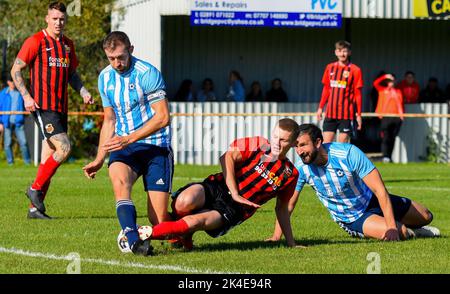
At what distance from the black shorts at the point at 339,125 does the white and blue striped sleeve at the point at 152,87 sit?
8.42 meters

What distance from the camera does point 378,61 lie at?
28.6m

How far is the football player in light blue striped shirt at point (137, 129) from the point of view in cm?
933

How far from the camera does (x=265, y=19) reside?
24.4 meters

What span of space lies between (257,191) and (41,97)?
3703 mm

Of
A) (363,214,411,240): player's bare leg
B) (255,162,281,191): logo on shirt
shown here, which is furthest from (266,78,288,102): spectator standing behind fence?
(255,162,281,191): logo on shirt

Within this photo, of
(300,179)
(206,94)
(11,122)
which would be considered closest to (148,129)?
(300,179)

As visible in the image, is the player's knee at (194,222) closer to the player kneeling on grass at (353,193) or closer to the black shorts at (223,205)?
the black shorts at (223,205)

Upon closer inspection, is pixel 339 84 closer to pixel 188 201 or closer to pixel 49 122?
pixel 49 122

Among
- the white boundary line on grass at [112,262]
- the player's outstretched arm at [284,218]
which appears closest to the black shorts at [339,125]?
the player's outstretched arm at [284,218]

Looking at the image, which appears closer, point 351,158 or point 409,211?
point 351,158

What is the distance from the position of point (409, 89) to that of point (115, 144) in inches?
701

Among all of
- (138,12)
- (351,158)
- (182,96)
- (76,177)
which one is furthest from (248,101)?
(351,158)

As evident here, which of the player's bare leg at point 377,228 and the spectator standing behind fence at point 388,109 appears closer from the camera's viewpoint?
the player's bare leg at point 377,228
